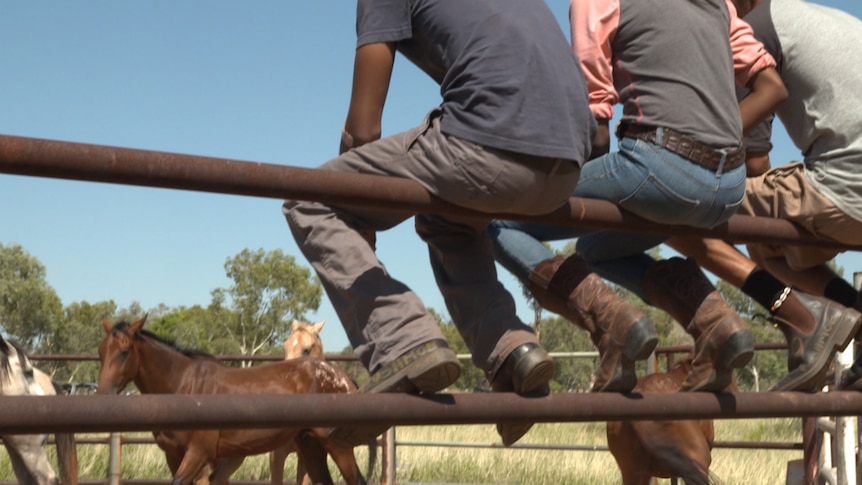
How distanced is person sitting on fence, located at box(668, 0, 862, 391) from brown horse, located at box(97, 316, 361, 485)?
5672 millimetres

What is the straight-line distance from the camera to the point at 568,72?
2.50 meters

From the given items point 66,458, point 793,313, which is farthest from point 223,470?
point 793,313

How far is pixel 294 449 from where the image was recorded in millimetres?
10008

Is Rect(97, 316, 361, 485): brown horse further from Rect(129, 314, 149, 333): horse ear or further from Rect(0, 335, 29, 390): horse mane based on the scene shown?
Rect(0, 335, 29, 390): horse mane

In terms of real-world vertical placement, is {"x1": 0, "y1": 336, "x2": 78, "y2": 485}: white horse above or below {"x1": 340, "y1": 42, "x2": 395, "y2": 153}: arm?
below

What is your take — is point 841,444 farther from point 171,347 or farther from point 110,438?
point 110,438

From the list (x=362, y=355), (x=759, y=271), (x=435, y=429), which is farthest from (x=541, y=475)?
(x=362, y=355)

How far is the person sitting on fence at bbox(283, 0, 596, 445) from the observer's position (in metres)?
2.33

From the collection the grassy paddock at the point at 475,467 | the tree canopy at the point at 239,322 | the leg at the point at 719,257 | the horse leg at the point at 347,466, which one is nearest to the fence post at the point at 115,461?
the grassy paddock at the point at 475,467

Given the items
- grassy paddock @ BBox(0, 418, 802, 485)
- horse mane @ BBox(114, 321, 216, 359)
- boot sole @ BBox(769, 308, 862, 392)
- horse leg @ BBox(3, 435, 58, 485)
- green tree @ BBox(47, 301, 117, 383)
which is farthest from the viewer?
green tree @ BBox(47, 301, 117, 383)

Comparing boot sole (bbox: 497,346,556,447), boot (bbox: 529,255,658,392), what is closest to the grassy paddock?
boot (bbox: 529,255,658,392)

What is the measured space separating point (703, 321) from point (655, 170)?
43cm

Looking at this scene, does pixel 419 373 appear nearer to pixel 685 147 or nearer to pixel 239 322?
pixel 685 147

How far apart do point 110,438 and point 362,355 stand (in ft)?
26.4
